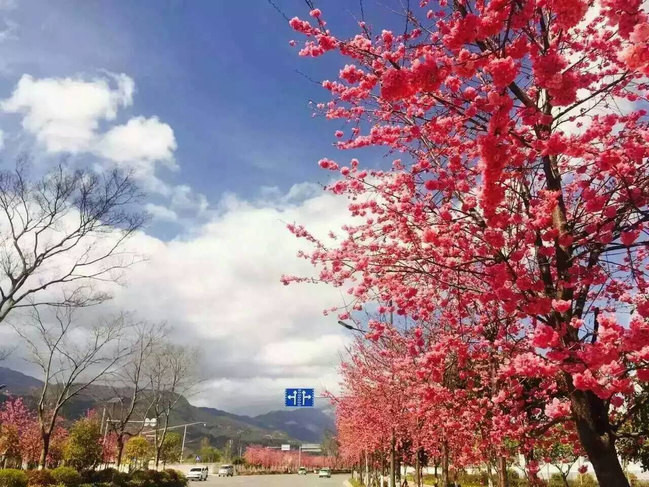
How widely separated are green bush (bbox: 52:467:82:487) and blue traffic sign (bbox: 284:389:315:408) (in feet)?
53.1

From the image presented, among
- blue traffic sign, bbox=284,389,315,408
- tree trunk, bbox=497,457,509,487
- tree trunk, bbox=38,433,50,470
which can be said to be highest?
blue traffic sign, bbox=284,389,315,408

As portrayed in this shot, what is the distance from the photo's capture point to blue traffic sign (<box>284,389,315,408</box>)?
107 feet

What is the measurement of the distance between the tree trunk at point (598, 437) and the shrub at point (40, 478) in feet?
57.4

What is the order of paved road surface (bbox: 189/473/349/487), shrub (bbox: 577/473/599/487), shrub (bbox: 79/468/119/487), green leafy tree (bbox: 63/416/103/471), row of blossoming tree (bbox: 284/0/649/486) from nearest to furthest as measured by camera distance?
1. row of blossoming tree (bbox: 284/0/649/486)
2. shrub (bbox: 79/468/119/487)
3. shrub (bbox: 577/473/599/487)
4. green leafy tree (bbox: 63/416/103/471)
5. paved road surface (bbox: 189/473/349/487)

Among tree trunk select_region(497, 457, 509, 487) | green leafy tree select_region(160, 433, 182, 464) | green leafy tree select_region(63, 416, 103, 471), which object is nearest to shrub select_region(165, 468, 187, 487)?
green leafy tree select_region(63, 416, 103, 471)

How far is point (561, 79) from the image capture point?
12.4 ft

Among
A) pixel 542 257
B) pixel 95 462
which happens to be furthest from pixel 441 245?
pixel 95 462

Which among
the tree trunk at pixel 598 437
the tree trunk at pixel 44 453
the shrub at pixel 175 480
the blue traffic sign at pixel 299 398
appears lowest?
the shrub at pixel 175 480

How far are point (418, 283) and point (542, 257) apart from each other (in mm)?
2251

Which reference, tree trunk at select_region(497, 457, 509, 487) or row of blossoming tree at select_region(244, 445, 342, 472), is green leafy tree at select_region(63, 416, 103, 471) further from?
row of blossoming tree at select_region(244, 445, 342, 472)

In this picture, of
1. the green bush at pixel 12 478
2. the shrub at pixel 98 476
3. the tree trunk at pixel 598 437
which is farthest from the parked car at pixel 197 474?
the tree trunk at pixel 598 437

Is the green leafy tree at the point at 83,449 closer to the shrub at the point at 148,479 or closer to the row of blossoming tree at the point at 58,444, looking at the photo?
the row of blossoming tree at the point at 58,444

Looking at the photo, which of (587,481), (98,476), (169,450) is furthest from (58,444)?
(587,481)

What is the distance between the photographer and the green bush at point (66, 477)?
17.3 metres
